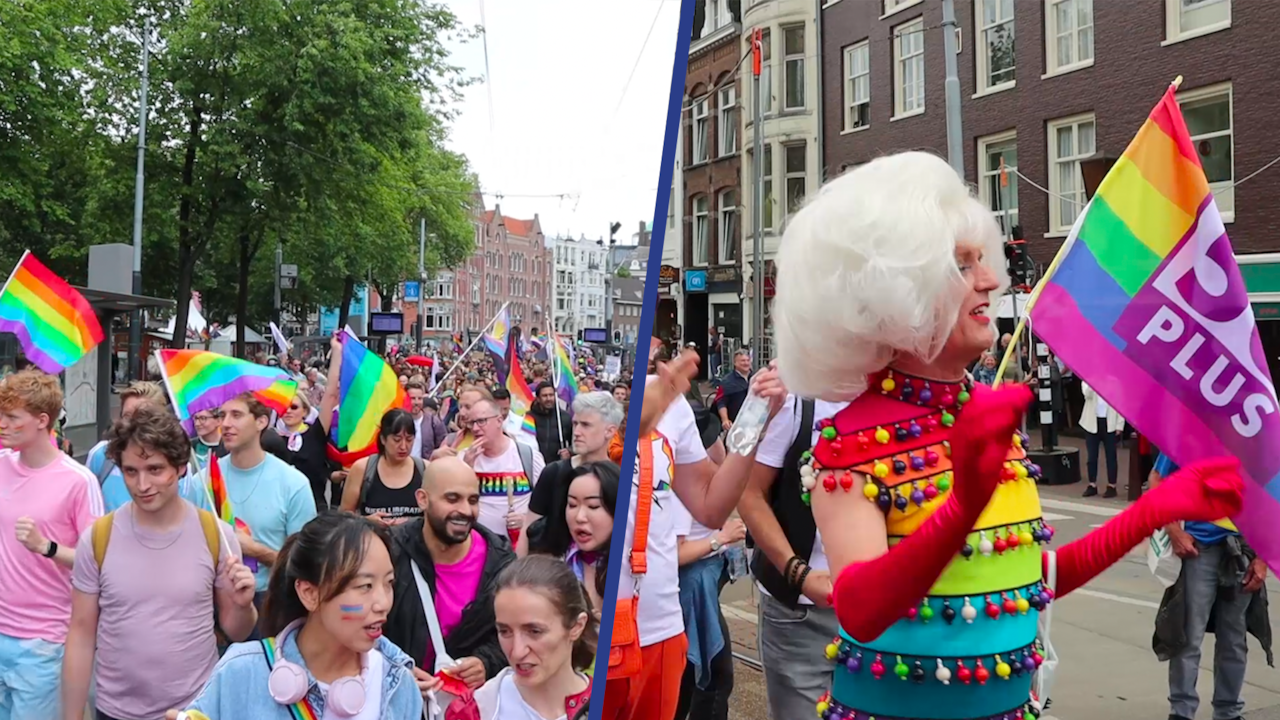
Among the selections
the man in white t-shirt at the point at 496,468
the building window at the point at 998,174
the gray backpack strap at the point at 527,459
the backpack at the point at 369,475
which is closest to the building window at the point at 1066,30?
the building window at the point at 998,174

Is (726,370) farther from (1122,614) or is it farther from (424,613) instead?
(1122,614)

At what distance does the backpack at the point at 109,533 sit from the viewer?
11.3ft

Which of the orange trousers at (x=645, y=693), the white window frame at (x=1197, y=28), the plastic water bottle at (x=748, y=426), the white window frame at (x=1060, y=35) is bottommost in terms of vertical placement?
the orange trousers at (x=645, y=693)

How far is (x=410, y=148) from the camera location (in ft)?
70.4

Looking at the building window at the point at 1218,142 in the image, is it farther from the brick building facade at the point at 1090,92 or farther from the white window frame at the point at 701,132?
the white window frame at the point at 701,132

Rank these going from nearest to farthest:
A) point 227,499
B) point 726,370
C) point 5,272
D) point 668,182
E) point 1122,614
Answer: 1. point 668,182
2. point 726,370
3. point 227,499
4. point 1122,614
5. point 5,272

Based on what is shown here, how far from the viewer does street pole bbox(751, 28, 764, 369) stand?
73.4 inches

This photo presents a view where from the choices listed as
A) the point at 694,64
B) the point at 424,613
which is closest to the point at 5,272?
the point at 424,613

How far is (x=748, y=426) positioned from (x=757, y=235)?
0.49 m

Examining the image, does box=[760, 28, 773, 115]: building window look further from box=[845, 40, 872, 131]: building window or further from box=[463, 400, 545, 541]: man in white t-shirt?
box=[463, 400, 545, 541]: man in white t-shirt

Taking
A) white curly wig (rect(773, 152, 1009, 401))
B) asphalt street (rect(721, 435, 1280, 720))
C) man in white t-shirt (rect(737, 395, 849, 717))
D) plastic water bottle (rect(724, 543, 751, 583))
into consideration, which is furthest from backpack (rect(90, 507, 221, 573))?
asphalt street (rect(721, 435, 1280, 720))

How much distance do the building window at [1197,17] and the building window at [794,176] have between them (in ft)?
10.8

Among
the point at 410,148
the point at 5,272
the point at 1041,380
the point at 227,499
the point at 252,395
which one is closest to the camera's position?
the point at 227,499

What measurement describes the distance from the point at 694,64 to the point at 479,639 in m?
2.08
